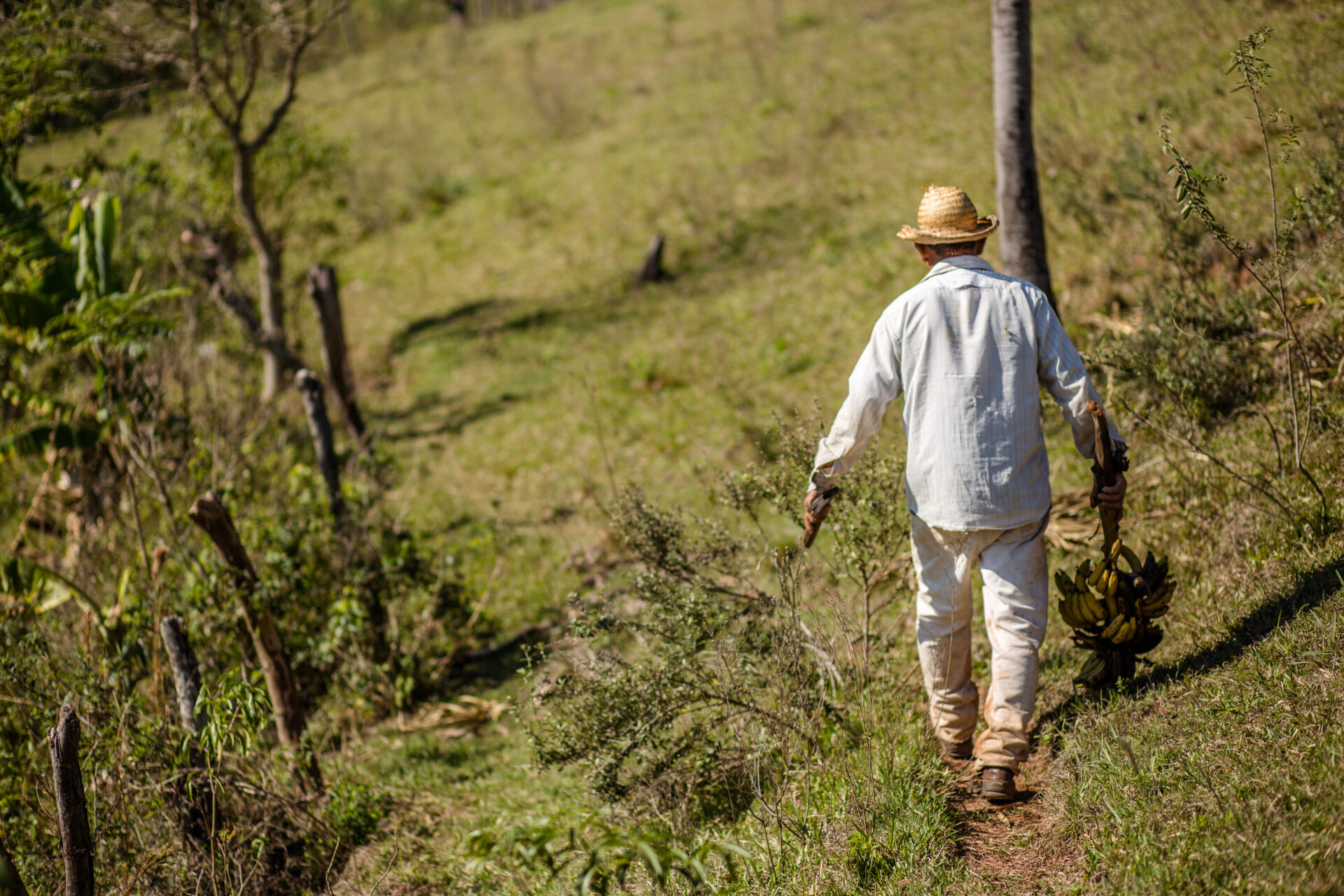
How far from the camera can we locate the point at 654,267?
12.8m

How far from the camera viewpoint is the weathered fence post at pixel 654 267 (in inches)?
501

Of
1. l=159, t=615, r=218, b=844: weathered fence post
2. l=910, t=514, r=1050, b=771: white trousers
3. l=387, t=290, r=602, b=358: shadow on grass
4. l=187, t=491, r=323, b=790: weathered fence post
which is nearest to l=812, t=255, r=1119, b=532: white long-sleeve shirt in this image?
l=910, t=514, r=1050, b=771: white trousers

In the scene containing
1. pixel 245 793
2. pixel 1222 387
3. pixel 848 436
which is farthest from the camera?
pixel 1222 387

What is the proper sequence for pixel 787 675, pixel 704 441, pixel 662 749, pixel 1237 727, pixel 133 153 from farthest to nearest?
1. pixel 133 153
2. pixel 704 441
3. pixel 662 749
4. pixel 787 675
5. pixel 1237 727

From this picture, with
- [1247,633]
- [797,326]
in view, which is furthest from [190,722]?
[797,326]

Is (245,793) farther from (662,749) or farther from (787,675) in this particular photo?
(787,675)

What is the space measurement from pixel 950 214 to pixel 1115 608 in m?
A: 1.66

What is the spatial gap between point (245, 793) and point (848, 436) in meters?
3.70

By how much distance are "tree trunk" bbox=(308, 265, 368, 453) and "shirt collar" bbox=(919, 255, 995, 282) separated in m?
7.77

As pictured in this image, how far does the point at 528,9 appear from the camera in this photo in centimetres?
4103

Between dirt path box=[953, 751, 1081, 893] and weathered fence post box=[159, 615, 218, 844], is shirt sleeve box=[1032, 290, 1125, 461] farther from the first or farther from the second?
weathered fence post box=[159, 615, 218, 844]

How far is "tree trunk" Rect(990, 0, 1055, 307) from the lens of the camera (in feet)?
18.0

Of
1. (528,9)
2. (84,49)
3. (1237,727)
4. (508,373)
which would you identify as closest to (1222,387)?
(1237,727)

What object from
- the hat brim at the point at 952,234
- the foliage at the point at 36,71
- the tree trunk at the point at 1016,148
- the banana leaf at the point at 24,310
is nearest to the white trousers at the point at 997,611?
the hat brim at the point at 952,234
